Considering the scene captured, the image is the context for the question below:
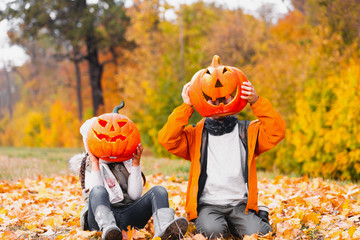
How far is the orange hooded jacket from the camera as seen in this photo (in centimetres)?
331

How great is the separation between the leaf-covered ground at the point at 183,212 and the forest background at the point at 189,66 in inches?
213

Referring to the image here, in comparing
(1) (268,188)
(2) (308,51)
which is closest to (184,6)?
(2) (308,51)

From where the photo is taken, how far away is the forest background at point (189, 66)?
11.0 metres

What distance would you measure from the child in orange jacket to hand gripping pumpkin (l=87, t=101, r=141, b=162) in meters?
0.27

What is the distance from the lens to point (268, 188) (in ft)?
19.2

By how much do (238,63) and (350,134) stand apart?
Answer: 11884mm

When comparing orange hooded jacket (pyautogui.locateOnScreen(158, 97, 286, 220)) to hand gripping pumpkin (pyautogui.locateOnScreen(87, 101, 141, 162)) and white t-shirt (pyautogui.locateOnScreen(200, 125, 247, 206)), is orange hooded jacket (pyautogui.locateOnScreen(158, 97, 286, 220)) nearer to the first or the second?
white t-shirt (pyautogui.locateOnScreen(200, 125, 247, 206))

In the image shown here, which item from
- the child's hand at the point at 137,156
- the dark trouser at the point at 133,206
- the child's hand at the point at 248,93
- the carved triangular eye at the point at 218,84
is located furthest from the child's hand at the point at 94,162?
the child's hand at the point at 248,93

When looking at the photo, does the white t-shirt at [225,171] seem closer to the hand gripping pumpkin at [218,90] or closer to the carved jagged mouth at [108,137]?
the hand gripping pumpkin at [218,90]

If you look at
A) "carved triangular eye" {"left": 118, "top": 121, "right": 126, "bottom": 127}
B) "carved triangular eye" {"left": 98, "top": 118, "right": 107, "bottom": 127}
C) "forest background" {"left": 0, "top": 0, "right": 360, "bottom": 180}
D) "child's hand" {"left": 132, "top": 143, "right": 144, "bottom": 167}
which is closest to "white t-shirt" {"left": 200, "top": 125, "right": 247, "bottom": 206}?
"child's hand" {"left": 132, "top": 143, "right": 144, "bottom": 167}

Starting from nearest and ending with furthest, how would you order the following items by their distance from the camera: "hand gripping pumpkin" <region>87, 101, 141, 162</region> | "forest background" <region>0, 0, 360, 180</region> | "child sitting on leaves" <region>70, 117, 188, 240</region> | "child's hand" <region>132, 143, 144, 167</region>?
"child sitting on leaves" <region>70, 117, 188, 240</region>
"hand gripping pumpkin" <region>87, 101, 141, 162</region>
"child's hand" <region>132, 143, 144, 167</region>
"forest background" <region>0, 0, 360, 180</region>

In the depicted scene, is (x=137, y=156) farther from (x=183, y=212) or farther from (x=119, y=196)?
(x=183, y=212)

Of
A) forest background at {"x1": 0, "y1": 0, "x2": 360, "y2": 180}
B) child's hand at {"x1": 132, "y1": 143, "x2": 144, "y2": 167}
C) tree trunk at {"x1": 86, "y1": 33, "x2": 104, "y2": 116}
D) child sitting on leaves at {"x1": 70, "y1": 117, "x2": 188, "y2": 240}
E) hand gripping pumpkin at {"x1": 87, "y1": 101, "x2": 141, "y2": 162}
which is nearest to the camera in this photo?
child sitting on leaves at {"x1": 70, "y1": 117, "x2": 188, "y2": 240}

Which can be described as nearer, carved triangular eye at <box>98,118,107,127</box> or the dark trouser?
the dark trouser
